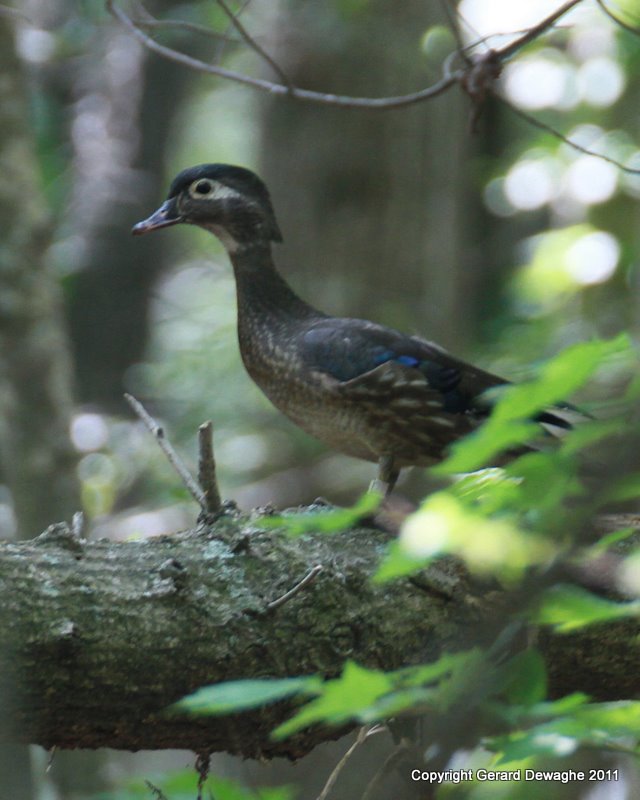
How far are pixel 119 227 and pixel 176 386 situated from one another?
253cm

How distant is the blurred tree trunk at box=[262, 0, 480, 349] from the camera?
6.07 metres

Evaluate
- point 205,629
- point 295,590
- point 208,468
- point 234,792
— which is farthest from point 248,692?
point 234,792

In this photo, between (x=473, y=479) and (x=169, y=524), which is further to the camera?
(x=169, y=524)

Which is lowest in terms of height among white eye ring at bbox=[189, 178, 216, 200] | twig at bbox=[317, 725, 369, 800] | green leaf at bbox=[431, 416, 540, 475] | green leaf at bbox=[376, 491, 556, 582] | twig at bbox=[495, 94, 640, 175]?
twig at bbox=[317, 725, 369, 800]

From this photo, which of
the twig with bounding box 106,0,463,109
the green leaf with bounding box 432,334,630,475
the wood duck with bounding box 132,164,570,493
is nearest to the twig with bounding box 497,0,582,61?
the twig with bounding box 106,0,463,109

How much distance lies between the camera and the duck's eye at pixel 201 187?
423 centimetres

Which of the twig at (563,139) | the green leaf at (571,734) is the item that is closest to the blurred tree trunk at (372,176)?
the twig at (563,139)

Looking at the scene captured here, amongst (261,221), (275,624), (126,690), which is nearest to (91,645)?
(126,690)

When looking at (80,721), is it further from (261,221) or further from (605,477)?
(261,221)

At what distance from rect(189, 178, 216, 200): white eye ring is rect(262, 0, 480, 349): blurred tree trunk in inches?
71.2

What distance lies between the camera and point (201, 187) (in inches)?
167

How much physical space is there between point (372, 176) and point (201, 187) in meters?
2.07

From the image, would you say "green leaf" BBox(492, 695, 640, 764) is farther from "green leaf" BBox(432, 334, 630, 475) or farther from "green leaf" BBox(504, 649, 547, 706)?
"green leaf" BBox(432, 334, 630, 475)

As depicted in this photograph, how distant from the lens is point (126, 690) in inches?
95.8
